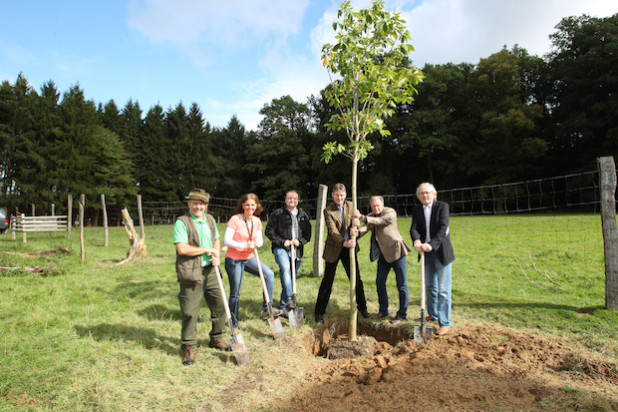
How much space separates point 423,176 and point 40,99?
125ft

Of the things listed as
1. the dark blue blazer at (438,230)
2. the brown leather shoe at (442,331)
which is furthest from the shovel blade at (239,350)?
the dark blue blazer at (438,230)

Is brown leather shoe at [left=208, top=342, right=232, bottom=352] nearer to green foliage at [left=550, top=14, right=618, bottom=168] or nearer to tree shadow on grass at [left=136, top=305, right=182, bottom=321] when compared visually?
tree shadow on grass at [left=136, top=305, right=182, bottom=321]

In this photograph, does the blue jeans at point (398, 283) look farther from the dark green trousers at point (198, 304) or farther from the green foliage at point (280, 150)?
the green foliage at point (280, 150)

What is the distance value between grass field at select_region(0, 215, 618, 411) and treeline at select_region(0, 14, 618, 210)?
2279 centimetres

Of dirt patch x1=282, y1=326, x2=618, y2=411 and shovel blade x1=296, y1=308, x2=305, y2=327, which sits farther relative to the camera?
shovel blade x1=296, y1=308, x2=305, y2=327

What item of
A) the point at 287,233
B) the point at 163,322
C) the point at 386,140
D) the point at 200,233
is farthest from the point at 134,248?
the point at 386,140

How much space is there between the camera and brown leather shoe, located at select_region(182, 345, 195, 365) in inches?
167

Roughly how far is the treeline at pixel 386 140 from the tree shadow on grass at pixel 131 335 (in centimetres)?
3004

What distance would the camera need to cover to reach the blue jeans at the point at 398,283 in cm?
548

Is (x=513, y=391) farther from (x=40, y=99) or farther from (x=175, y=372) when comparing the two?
(x=40, y=99)

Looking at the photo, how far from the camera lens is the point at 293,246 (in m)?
5.77

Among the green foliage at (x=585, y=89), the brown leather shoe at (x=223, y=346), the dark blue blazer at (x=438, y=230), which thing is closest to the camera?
the brown leather shoe at (x=223, y=346)

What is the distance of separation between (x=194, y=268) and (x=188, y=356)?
99cm

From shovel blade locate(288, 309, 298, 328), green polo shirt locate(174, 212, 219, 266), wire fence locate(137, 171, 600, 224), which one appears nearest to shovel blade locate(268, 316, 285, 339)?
shovel blade locate(288, 309, 298, 328)
